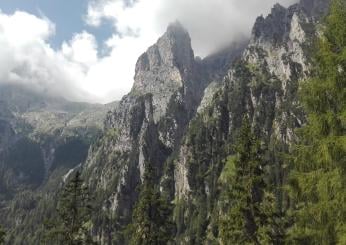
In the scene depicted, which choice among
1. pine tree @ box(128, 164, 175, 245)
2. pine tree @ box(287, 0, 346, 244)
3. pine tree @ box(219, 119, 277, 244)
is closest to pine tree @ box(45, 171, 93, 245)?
pine tree @ box(128, 164, 175, 245)

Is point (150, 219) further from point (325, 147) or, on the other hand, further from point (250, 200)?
point (325, 147)

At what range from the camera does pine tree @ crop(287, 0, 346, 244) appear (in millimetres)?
20406

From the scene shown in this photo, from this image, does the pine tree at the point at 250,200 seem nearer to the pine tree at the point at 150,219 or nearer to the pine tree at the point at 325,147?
the pine tree at the point at 325,147

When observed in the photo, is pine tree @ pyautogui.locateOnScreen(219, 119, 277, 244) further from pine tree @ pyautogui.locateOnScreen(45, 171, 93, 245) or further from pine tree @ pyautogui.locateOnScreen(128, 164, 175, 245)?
pine tree @ pyautogui.locateOnScreen(45, 171, 93, 245)

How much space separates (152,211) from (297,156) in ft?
105

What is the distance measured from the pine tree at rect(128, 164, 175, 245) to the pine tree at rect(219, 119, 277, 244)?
15905 mm

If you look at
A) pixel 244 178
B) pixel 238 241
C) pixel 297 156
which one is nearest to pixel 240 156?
pixel 244 178

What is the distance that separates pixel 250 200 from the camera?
3616cm

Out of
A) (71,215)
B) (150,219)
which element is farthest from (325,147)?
(71,215)

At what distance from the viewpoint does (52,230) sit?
51.3 m

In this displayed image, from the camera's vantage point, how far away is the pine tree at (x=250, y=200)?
118 feet

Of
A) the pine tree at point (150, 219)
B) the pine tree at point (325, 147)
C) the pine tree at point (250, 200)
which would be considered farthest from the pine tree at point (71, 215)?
the pine tree at point (325, 147)

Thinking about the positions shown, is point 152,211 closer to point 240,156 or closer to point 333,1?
point 240,156

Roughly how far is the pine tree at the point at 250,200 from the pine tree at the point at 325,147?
1243 cm
